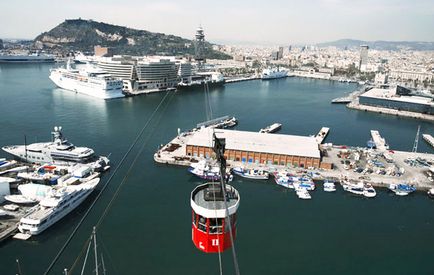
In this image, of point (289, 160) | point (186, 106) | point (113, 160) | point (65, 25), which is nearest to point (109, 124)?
point (113, 160)

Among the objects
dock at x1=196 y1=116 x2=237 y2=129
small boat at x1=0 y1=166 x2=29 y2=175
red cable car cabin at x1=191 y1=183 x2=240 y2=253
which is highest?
red cable car cabin at x1=191 y1=183 x2=240 y2=253

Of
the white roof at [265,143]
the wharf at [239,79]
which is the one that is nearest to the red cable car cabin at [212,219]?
the white roof at [265,143]

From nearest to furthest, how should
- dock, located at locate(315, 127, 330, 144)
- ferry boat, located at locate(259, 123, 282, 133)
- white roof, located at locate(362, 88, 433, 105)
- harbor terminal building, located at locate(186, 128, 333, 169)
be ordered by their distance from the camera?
harbor terminal building, located at locate(186, 128, 333, 169) → dock, located at locate(315, 127, 330, 144) → ferry boat, located at locate(259, 123, 282, 133) → white roof, located at locate(362, 88, 433, 105)

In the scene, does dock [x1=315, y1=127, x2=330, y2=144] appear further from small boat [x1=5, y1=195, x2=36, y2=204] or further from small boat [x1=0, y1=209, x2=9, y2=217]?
small boat [x1=0, y1=209, x2=9, y2=217]

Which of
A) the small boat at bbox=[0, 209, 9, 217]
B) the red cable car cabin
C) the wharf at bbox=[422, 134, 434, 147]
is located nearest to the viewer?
the red cable car cabin

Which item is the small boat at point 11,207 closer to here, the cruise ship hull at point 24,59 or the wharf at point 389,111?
the wharf at point 389,111

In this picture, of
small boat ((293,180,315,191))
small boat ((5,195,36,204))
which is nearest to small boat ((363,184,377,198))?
small boat ((293,180,315,191))

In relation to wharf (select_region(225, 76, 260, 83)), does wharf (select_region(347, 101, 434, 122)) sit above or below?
below
